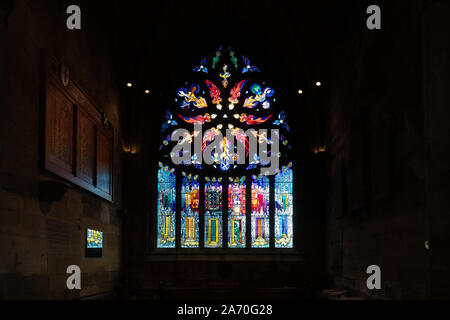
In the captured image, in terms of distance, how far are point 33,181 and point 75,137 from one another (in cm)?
200

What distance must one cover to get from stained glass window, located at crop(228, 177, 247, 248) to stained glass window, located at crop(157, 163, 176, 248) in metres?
1.38

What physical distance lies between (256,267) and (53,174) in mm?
6609

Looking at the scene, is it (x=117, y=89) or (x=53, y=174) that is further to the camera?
(x=117, y=89)

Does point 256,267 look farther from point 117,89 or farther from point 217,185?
point 117,89

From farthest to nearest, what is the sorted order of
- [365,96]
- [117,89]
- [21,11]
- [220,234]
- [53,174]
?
[220,234]
[117,89]
[365,96]
[53,174]
[21,11]

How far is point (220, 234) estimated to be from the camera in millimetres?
13648

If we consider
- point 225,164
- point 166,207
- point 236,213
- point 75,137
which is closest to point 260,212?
point 236,213

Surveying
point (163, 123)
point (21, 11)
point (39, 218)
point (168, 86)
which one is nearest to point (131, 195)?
point (163, 123)

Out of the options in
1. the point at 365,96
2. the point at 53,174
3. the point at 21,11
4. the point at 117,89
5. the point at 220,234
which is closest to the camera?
the point at 21,11

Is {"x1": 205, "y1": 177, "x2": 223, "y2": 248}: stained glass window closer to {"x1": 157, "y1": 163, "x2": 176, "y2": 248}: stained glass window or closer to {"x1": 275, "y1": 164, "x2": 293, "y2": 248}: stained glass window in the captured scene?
{"x1": 157, "y1": 163, "x2": 176, "y2": 248}: stained glass window

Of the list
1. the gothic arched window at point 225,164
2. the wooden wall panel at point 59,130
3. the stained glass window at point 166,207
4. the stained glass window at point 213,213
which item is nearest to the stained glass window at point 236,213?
the gothic arched window at point 225,164

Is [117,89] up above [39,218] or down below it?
above

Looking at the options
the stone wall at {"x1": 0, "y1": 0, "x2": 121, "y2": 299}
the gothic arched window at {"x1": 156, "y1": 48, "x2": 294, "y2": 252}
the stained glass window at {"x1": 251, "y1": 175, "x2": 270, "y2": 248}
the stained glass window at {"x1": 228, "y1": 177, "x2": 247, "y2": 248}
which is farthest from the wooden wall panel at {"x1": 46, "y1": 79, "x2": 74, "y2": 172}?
the stained glass window at {"x1": 251, "y1": 175, "x2": 270, "y2": 248}

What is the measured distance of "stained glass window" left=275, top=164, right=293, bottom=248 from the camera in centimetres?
1360
